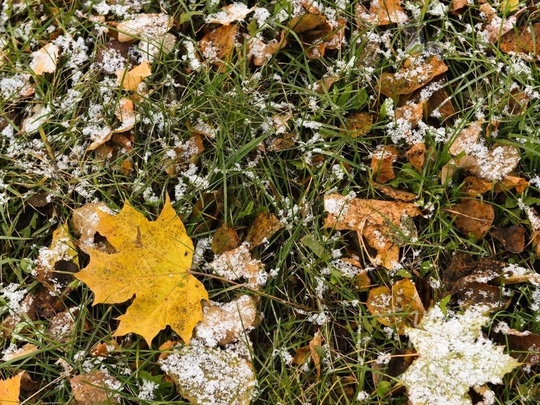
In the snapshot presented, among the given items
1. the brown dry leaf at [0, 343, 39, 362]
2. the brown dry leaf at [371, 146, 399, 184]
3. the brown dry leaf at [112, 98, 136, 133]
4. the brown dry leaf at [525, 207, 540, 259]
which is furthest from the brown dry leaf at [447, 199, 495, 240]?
the brown dry leaf at [0, 343, 39, 362]

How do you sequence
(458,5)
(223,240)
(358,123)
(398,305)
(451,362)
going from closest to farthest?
(451,362) < (398,305) < (223,240) < (358,123) < (458,5)

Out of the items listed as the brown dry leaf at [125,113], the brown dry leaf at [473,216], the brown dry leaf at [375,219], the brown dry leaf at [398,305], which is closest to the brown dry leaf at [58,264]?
the brown dry leaf at [125,113]

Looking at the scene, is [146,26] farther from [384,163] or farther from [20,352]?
[20,352]

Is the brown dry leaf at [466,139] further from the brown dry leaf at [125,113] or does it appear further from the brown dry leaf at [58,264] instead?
the brown dry leaf at [58,264]

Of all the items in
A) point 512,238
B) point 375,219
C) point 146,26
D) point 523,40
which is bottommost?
point 512,238

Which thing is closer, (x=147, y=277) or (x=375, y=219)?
(x=147, y=277)

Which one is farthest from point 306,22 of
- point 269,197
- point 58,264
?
point 58,264

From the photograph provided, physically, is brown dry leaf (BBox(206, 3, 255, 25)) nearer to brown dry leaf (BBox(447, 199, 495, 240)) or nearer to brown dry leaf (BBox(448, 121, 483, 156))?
brown dry leaf (BBox(448, 121, 483, 156))
